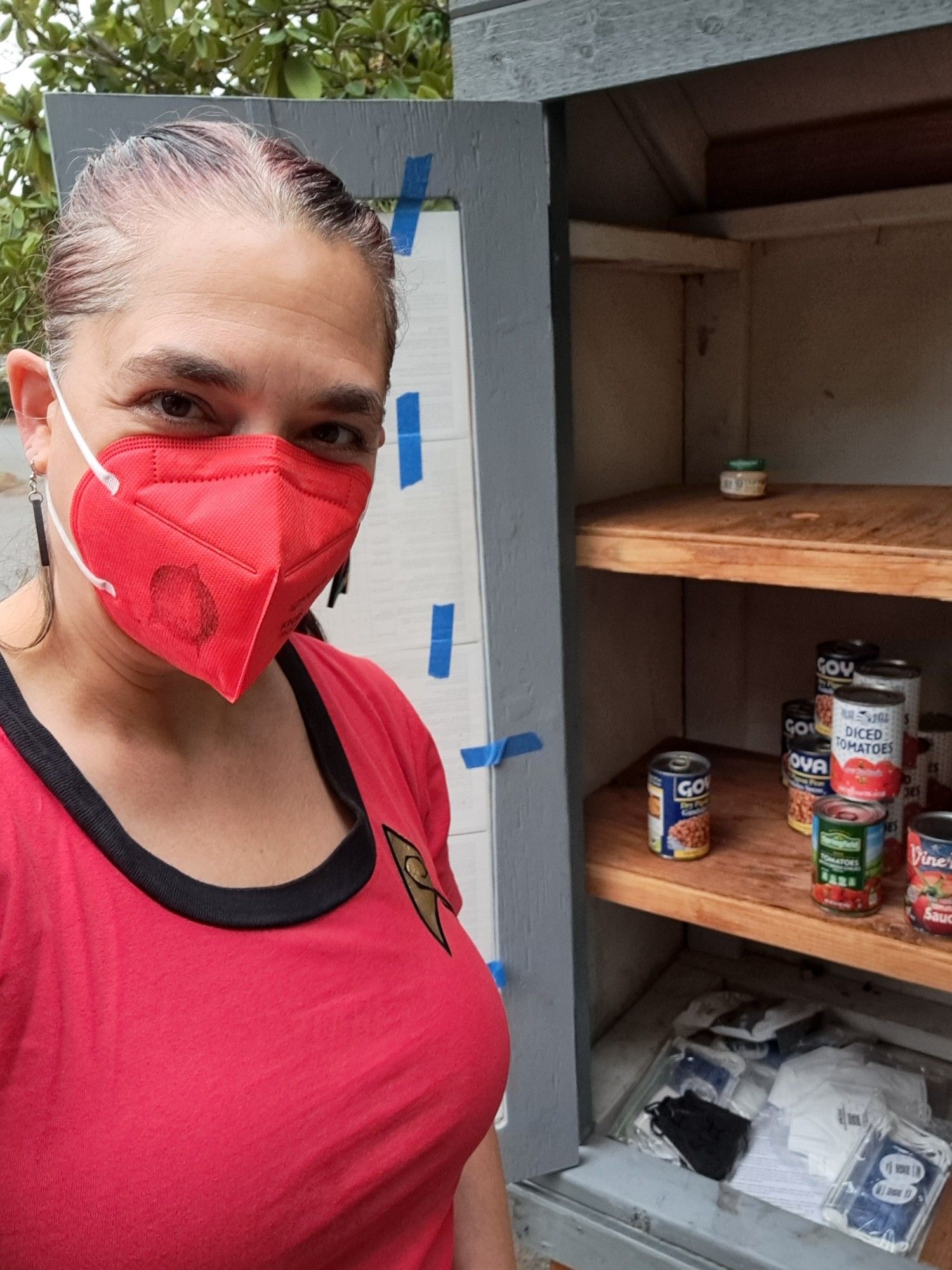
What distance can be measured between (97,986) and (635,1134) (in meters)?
1.28

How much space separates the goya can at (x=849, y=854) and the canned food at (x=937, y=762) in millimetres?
201

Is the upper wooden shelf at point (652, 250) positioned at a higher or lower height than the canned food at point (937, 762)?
higher

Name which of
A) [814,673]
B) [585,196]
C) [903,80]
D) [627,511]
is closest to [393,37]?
[585,196]

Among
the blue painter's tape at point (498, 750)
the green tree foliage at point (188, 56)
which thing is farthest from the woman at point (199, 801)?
the green tree foliage at point (188, 56)

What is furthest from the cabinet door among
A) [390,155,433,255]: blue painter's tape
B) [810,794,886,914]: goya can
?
[810,794,886,914]: goya can

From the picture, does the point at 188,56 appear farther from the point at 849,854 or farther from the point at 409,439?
the point at 849,854

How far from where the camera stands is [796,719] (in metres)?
1.63

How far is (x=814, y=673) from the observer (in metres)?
1.83

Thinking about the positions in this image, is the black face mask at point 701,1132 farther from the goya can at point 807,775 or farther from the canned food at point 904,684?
the canned food at point 904,684

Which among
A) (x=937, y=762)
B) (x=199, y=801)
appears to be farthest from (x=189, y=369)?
(x=937, y=762)

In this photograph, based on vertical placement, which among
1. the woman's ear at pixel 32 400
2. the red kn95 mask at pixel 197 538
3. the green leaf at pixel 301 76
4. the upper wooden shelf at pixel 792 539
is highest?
the green leaf at pixel 301 76

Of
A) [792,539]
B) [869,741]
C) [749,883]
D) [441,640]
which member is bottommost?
[749,883]

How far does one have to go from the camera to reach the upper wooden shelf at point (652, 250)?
51.8 inches

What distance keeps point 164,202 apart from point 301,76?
1.15 metres
